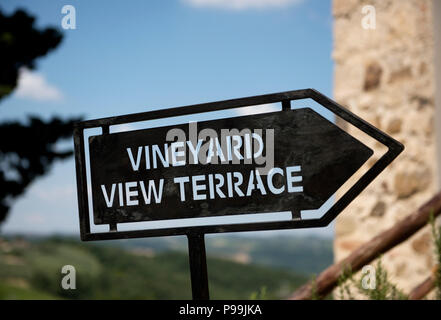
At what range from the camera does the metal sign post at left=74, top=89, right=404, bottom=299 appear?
132 cm

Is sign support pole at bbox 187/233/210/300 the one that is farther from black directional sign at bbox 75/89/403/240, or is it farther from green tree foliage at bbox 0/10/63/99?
green tree foliage at bbox 0/10/63/99

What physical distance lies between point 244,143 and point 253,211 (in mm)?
194

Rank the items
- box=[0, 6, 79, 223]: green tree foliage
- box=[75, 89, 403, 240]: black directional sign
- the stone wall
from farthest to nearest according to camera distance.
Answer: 1. box=[0, 6, 79, 223]: green tree foliage
2. the stone wall
3. box=[75, 89, 403, 240]: black directional sign

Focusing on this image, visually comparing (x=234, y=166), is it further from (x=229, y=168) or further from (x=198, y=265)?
(x=198, y=265)

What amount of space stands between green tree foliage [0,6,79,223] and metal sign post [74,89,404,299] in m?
4.80

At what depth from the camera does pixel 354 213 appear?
123 inches

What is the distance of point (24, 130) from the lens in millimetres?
5941

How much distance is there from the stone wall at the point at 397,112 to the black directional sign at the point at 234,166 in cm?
180

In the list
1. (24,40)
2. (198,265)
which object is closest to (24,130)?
(24,40)

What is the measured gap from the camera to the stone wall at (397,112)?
10.1 ft

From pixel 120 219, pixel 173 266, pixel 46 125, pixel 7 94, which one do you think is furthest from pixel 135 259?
pixel 120 219

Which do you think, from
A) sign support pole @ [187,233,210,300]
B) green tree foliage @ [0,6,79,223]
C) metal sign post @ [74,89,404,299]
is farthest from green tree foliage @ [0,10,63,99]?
sign support pole @ [187,233,210,300]

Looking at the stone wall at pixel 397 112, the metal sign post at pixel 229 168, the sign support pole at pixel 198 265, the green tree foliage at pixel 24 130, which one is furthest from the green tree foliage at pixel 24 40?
the sign support pole at pixel 198 265
